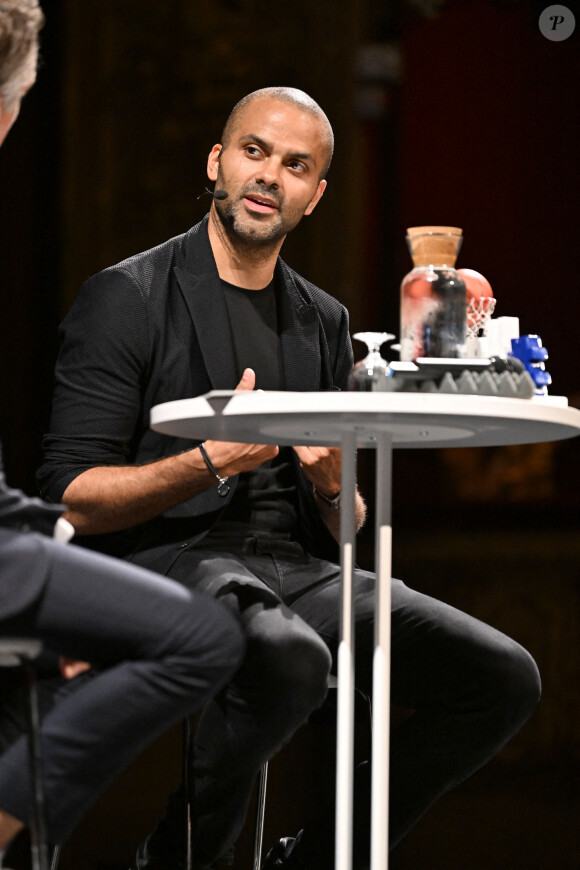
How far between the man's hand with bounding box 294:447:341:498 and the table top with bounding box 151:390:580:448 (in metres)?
0.05

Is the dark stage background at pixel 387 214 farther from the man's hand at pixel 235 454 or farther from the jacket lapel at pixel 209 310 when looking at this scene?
the man's hand at pixel 235 454

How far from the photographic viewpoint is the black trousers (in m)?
1.28

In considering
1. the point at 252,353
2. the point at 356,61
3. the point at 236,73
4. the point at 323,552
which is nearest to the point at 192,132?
the point at 236,73

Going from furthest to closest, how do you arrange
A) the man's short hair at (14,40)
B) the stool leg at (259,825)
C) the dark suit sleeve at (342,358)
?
the dark suit sleeve at (342,358)
the stool leg at (259,825)
the man's short hair at (14,40)

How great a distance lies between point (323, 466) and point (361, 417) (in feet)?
1.40

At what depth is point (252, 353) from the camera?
215cm

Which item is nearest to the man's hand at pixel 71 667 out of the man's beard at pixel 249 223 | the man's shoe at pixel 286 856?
the man's shoe at pixel 286 856

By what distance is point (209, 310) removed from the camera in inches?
82.3

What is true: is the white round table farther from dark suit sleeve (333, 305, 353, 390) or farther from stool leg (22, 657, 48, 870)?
dark suit sleeve (333, 305, 353, 390)

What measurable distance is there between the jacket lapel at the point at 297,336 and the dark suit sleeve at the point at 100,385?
299 mm

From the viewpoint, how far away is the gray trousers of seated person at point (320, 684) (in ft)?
5.52

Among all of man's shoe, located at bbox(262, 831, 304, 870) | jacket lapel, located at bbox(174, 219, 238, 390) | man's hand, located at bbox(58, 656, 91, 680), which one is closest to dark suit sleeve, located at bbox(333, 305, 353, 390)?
jacket lapel, located at bbox(174, 219, 238, 390)

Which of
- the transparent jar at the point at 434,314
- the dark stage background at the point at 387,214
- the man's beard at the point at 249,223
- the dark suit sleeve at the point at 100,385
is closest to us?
the transparent jar at the point at 434,314

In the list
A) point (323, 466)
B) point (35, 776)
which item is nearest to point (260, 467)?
point (323, 466)
